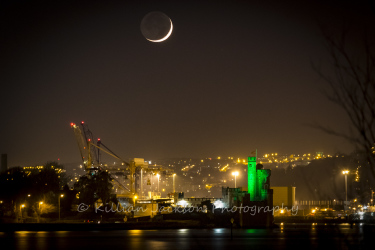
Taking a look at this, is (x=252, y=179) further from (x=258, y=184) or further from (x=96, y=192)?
(x=96, y=192)

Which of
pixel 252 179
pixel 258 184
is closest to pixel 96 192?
pixel 252 179

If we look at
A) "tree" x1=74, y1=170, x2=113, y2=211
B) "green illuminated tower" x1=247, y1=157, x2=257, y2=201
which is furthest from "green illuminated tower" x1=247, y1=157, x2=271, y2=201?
"tree" x1=74, y1=170, x2=113, y2=211

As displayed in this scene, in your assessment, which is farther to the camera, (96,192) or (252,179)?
(96,192)

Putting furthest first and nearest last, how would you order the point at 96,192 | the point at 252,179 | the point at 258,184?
the point at 96,192, the point at 252,179, the point at 258,184

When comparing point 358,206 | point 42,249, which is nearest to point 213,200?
point 358,206

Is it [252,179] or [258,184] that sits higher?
[252,179]

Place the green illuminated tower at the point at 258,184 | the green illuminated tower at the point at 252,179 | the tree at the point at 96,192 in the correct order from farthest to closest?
1. the tree at the point at 96,192
2. the green illuminated tower at the point at 252,179
3. the green illuminated tower at the point at 258,184

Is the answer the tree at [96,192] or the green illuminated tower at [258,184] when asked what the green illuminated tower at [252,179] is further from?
the tree at [96,192]

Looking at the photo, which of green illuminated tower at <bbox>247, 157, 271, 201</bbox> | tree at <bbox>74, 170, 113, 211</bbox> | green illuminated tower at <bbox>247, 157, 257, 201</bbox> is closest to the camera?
green illuminated tower at <bbox>247, 157, 271, 201</bbox>

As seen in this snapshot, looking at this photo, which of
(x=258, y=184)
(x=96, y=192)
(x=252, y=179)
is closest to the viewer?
(x=258, y=184)

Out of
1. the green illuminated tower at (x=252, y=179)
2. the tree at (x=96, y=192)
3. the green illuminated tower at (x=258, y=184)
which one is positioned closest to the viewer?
the green illuminated tower at (x=258, y=184)

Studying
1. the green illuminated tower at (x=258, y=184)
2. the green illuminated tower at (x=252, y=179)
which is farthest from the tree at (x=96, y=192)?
the green illuminated tower at (x=258, y=184)

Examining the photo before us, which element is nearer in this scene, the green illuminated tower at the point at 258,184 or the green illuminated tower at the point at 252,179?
the green illuminated tower at the point at 258,184

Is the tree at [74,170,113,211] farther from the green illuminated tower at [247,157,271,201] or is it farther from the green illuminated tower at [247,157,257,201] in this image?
the green illuminated tower at [247,157,271,201]
